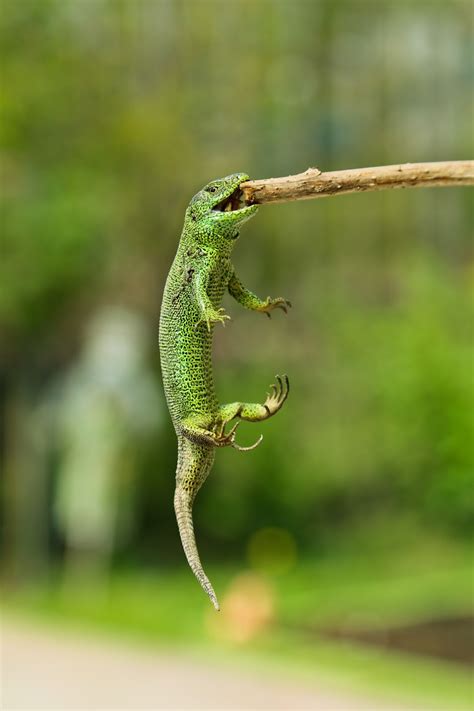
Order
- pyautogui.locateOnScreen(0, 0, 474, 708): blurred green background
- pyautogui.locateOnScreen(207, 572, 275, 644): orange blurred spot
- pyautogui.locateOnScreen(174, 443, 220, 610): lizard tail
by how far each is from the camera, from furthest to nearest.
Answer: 1. pyautogui.locateOnScreen(0, 0, 474, 708): blurred green background
2. pyautogui.locateOnScreen(207, 572, 275, 644): orange blurred spot
3. pyautogui.locateOnScreen(174, 443, 220, 610): lizard tail

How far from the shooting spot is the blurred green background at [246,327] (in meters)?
8.59

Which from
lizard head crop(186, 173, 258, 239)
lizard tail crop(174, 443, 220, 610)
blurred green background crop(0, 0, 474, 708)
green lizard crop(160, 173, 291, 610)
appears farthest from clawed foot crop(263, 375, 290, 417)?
blurred green background crop(0, 0, 474, 708)

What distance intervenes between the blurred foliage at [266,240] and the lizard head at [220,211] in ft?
22.0

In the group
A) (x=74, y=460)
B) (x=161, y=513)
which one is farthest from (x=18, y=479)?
(x=161, y=513)

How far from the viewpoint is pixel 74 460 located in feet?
31.5

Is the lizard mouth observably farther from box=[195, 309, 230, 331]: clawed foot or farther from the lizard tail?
the lizard tail

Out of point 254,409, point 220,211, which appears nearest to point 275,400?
point 254,409

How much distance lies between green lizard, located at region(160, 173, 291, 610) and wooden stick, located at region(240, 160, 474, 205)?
0.25 feet

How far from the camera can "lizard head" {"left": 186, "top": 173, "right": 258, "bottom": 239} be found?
147 centimetres

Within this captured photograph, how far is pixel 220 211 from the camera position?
1.49 m

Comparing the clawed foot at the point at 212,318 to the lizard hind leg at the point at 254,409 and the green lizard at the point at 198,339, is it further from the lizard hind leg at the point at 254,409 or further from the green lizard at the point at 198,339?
the lizard hind leg at the point at 254,409

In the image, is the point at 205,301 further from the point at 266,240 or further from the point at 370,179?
the point at 266,240

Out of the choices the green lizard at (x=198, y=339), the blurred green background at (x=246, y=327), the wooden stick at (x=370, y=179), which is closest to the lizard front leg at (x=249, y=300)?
the green lizard at (x=198, y=339)

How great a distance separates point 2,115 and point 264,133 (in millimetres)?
2897
